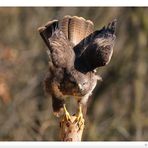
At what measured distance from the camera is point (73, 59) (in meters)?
6.16

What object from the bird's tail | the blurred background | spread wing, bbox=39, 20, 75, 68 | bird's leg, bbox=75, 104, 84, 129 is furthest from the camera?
the blurred background

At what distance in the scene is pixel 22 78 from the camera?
978cm

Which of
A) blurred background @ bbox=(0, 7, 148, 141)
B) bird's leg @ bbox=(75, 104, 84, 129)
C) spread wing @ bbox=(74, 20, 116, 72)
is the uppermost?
spread wing @ bbox=(74, 20, 116, 72)

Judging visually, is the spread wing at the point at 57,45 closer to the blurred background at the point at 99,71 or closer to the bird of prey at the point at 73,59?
the bird of prey at the point at 73,59

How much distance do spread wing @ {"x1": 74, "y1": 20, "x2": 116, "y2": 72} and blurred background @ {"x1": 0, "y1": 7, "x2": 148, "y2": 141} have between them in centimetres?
299

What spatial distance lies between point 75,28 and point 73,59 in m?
0.32

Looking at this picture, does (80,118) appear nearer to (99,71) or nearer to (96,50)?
(96,50)

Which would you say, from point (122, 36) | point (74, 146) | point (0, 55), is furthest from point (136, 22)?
point (74, 146)

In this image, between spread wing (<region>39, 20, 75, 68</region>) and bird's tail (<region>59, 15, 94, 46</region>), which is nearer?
spread wing (<region>39, 20, 75, 68</region>)

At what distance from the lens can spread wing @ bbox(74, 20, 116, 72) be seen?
608 cm
